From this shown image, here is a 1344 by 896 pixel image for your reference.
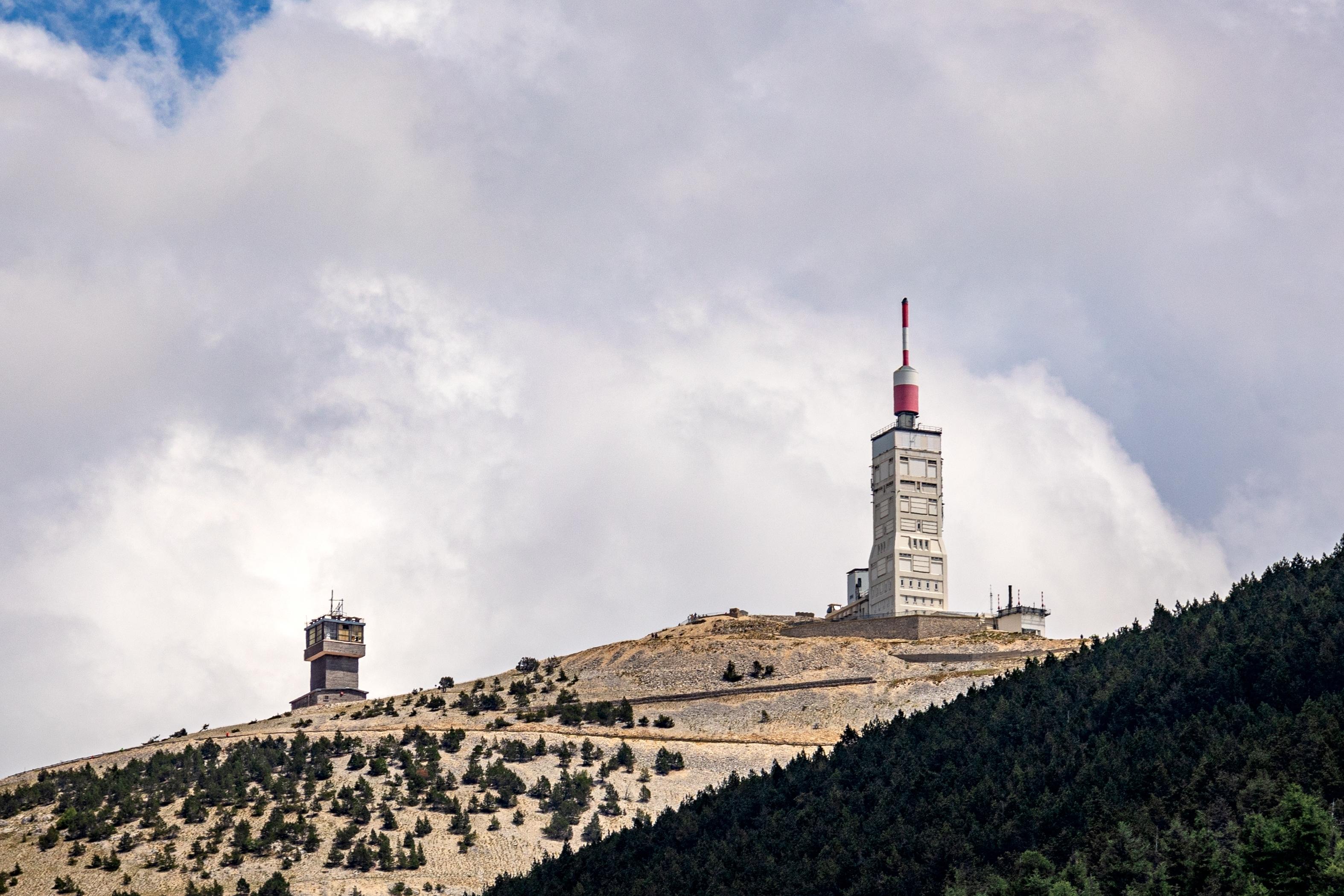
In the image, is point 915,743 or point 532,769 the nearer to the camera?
point 915,743

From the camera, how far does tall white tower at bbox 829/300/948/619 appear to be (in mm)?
157625

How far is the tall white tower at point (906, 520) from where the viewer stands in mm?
157625

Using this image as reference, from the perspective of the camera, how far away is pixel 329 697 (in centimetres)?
17150

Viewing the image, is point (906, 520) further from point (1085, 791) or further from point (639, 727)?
point (1085, 791)

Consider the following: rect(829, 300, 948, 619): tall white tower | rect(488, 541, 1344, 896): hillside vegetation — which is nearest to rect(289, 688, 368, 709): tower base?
rect(829, 300, 948, 619): tall white tower

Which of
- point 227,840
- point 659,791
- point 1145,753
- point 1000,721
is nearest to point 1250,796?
point 1145,753

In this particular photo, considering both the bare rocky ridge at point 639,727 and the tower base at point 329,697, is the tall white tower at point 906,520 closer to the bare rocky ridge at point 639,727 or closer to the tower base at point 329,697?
the bare rocky ridge at point 639,727

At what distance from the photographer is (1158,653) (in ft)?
321

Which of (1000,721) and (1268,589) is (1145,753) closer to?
(1000,721)

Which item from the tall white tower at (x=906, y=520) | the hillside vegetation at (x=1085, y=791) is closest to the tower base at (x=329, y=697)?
the tall white tower at (x=906, y=520)

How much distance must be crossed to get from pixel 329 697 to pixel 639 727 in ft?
163

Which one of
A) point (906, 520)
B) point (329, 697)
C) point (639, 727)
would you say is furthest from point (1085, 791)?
point (329, 697)

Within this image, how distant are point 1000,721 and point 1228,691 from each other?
12058mm

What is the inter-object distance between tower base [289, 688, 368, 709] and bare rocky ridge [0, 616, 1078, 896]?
2468cm
